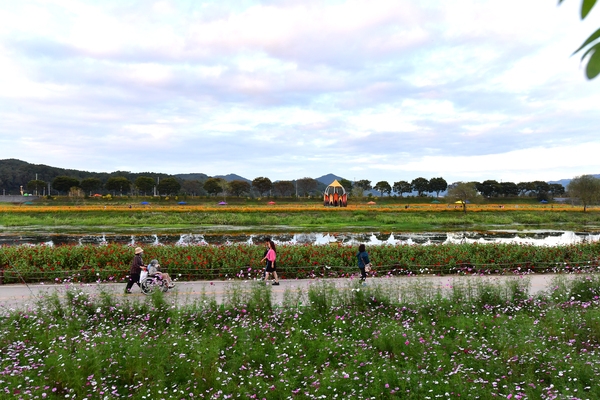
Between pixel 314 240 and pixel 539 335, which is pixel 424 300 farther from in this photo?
pixel 314 240

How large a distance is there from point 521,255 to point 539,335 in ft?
34.2

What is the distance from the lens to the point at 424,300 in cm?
997

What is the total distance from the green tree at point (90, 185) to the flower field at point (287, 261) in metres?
125

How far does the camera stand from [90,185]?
128625mm

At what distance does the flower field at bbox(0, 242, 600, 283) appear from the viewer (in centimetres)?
1476

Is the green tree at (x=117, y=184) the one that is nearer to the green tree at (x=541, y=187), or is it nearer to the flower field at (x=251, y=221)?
the flower field at (x=251, y=221)

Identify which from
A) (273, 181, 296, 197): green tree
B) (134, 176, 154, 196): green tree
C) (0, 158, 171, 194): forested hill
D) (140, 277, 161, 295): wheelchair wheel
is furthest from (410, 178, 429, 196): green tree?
(140, 277, 161, 295): wheelchair wheel

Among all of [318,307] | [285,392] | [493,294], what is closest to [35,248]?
[318,307]

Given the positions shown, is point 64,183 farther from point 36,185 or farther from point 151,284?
point 151,284

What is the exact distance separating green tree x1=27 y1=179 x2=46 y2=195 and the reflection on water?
115 metres

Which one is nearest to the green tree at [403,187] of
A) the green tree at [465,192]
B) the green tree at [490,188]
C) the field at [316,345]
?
the green tree at [490,188]

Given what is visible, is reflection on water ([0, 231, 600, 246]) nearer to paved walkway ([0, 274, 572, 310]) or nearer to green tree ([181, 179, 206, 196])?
paved walkway ([0, 274, 572, 310])

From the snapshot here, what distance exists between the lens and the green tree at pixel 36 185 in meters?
130

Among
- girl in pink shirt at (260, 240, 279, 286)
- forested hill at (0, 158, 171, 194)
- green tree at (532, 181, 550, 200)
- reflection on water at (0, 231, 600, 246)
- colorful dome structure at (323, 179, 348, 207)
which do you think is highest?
forested hill at (0, 158, 171, 194)
